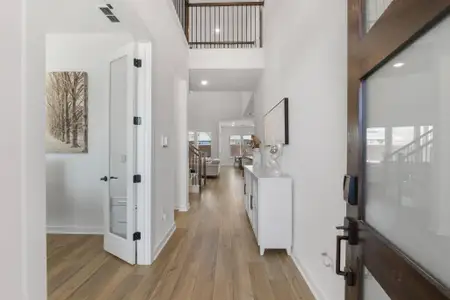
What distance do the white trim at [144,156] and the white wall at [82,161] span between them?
130cm

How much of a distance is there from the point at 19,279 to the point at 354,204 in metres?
1.42

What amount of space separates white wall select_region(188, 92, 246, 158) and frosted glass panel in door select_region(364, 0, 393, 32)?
15.5 metres

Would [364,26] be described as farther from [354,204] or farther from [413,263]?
[413,263]

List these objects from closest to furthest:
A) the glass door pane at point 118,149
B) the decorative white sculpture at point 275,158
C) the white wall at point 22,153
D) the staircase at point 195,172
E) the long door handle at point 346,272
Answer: the long door handle at point 346,272 → the white wall at point 22,153 → the glass door pane at point 118,149 → the decorative white sculpture at point 275,158 → the staircase at point 195,172

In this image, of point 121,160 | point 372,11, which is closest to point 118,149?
point 121,160

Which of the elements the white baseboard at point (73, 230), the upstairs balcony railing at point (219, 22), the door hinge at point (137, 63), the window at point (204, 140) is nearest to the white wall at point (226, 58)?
the upstairs balcony railing at point (219, 22)

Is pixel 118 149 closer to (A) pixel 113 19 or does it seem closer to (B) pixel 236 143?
(A) pixel 113 19

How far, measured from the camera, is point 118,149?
3.38 metres

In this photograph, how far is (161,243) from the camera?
3541 mm

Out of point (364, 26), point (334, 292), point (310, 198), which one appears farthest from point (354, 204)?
point (310, 198)

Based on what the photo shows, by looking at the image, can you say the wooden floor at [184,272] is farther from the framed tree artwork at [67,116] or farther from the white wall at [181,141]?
the white wall at [181,141]

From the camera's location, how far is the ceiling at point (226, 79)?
607 cm

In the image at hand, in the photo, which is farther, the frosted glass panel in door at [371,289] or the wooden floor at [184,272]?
the wooden floor at [184,272]

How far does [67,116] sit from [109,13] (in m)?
2.15
